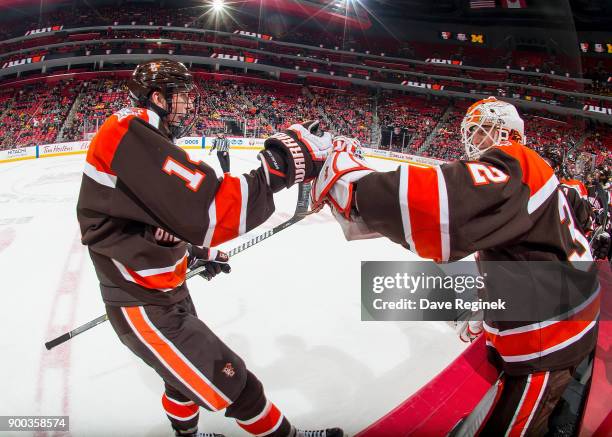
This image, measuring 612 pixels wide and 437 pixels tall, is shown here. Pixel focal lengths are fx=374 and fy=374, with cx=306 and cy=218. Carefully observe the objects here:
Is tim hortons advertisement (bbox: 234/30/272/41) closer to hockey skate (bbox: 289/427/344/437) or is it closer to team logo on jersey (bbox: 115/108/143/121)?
team logo on jersey (bbox: 115/108/143/121)

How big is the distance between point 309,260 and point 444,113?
16.0 m

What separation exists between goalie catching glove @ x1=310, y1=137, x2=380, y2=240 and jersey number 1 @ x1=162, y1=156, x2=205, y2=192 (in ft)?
1.06

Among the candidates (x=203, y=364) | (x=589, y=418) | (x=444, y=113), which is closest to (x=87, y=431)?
(x=203, y=364)

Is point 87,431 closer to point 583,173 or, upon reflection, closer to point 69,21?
point 583,173

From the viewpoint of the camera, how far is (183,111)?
1.39 m

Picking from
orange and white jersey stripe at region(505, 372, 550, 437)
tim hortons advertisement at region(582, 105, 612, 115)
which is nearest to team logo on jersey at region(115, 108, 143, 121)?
orange and white jersey stripe at region(505, 372, 550, 437)

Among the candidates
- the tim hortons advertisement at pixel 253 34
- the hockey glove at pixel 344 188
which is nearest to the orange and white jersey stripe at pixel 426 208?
the hockey glove at pixel 344 188

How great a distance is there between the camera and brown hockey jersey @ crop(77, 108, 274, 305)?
982 mm

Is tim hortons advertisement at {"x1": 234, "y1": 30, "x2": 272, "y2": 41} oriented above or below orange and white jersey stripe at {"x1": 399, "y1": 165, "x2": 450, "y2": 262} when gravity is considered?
above

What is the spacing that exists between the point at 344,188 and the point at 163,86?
2.73ft

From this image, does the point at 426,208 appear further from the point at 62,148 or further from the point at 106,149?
the point at 62,148

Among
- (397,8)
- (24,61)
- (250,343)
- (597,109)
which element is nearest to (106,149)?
(250,343)

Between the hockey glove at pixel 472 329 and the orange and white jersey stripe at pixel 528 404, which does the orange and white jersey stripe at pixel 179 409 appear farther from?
the hockey glove at pixel 472 329

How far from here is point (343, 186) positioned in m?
0.92
